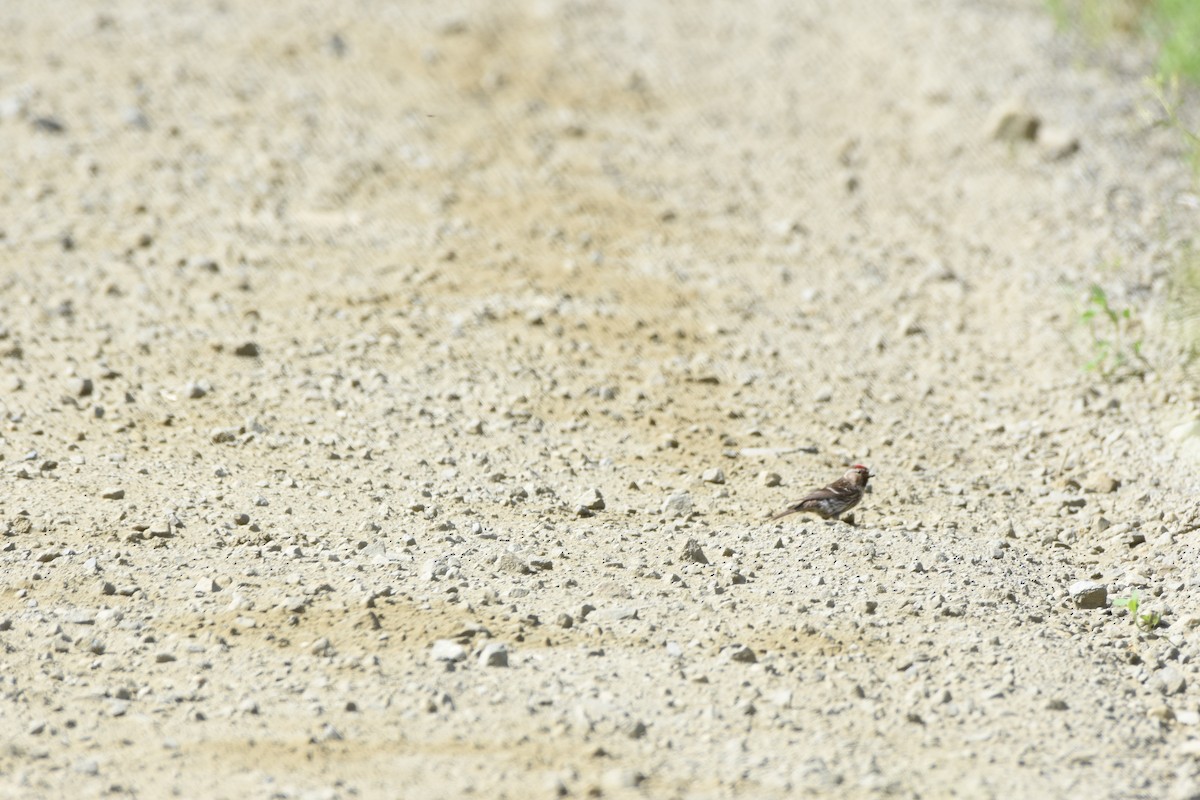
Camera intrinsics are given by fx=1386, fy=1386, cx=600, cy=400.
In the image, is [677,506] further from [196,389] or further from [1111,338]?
[1111,338]

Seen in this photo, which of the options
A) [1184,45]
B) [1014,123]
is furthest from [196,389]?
[1184,45]

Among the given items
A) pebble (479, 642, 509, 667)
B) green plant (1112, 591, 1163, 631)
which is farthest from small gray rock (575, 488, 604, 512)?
green plant (1112, 591, 1163, 631)

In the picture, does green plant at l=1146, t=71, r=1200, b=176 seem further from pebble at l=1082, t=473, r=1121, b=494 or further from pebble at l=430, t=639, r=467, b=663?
pebble at l=430, t=639, r=467, b=663

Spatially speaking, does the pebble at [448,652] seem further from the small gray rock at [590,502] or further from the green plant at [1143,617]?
the green plant at [1143,617]

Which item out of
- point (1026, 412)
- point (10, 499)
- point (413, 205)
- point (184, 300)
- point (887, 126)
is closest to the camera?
point (10, 499)

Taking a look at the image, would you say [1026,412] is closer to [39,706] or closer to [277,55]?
[39,706]

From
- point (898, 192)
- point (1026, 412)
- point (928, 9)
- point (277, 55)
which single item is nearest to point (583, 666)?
point (1026, 412)

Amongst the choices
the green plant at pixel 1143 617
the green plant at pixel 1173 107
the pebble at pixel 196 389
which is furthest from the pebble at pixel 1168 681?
the pebble at pixel 196 389
